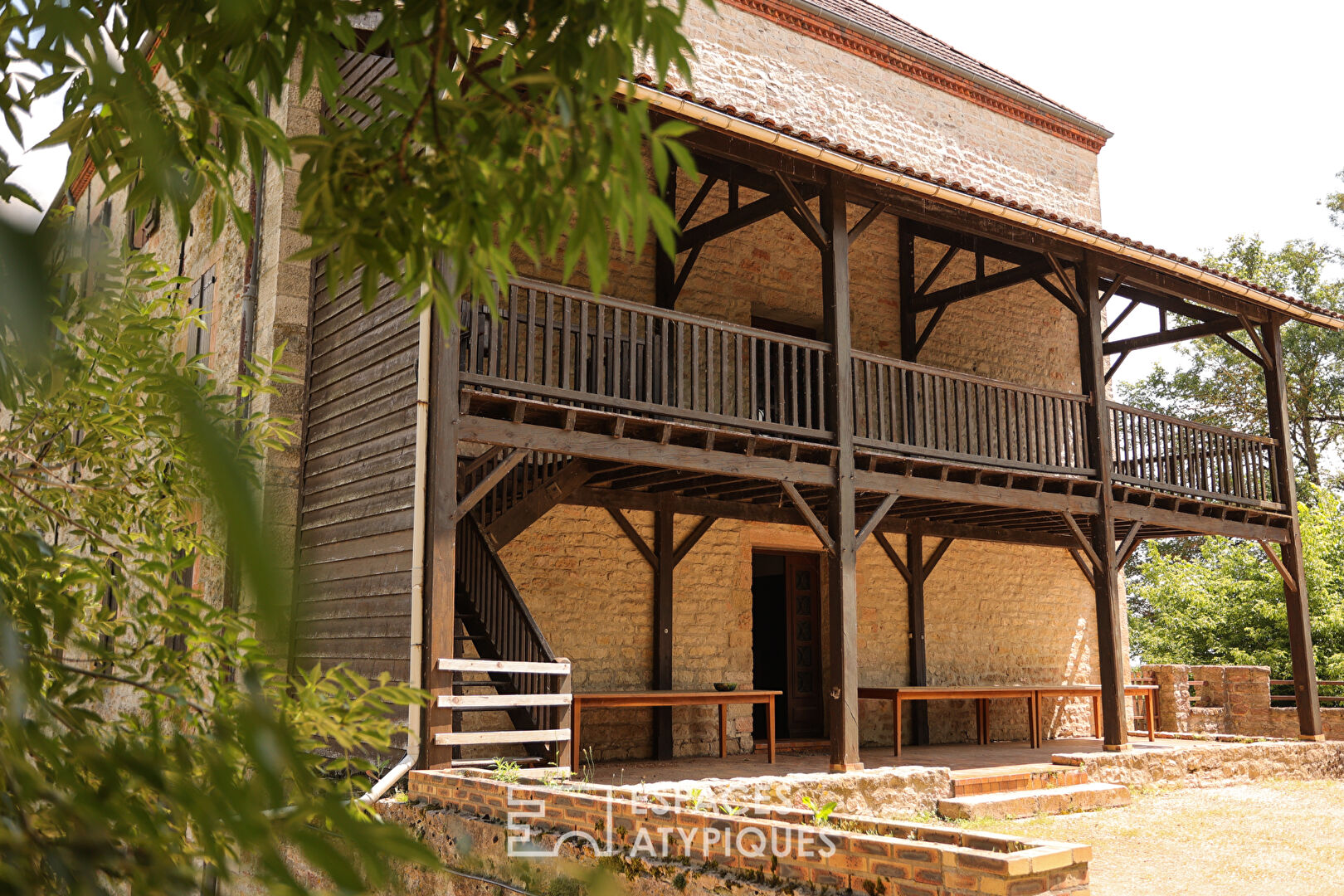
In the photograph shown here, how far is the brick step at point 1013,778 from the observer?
29.5 ft

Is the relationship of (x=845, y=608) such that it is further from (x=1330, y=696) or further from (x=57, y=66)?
(x=1330, y=696)

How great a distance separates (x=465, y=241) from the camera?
1.49m

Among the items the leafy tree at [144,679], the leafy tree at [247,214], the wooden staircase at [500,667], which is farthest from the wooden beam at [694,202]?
the leafy tree at [247,214]

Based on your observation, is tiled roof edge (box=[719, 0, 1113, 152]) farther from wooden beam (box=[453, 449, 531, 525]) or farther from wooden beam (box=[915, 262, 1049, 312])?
wooden beam (box=[453, 449, 531, 525])

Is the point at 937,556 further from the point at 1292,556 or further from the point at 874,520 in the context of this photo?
the point at 874,520

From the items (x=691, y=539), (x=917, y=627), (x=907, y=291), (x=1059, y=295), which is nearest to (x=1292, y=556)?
(x=917, y=627)

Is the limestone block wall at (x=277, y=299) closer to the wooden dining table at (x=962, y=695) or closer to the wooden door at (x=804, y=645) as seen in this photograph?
the wooden door at (x=804, y=645)

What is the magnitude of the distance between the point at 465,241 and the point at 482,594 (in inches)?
264

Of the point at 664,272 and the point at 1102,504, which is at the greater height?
the point at 664,272

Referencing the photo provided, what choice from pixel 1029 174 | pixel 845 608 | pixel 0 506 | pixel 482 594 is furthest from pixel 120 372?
pixel 1029 174

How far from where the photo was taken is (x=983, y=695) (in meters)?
11.4

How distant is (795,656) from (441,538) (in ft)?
19.4

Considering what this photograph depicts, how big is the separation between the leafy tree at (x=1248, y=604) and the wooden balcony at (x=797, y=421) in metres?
7.89

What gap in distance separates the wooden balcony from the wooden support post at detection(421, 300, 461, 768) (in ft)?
0.54
